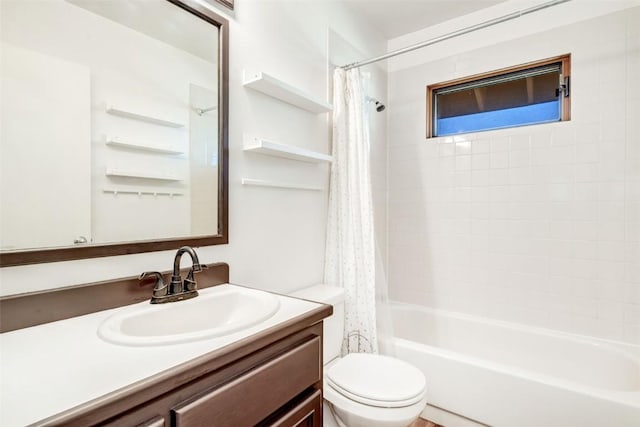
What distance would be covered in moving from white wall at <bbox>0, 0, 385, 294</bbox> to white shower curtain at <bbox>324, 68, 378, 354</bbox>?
0.08 m

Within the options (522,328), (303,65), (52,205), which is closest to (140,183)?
(52,205)

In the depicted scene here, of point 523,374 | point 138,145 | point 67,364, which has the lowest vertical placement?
point 523,374

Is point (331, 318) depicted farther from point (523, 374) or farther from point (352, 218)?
point (523, 374)

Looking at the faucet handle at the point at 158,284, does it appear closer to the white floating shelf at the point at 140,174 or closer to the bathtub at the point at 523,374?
the white floating shelf at the point at 140,174

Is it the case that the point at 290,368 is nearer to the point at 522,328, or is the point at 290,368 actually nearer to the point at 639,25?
the point at 522,328

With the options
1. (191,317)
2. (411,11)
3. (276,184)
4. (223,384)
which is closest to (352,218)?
(276,184)

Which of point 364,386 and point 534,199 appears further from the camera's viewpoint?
point 534,199

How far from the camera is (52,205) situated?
909 millimetres

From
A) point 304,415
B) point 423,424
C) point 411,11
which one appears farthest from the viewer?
point 411,11

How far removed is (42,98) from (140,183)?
0.35 meters

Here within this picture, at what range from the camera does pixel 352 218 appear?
1888 millimetres

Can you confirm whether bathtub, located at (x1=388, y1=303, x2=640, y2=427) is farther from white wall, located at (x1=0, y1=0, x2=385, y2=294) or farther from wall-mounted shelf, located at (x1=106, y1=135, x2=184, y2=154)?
wall-mounted shelf, located at (x1=106, y1=135, x2=184, y2=154)

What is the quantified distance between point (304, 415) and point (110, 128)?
1.08 meters

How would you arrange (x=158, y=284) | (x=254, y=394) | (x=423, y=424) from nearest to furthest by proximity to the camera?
(x=254, y=394), (x=158, y=284), (x=423, y=424)
